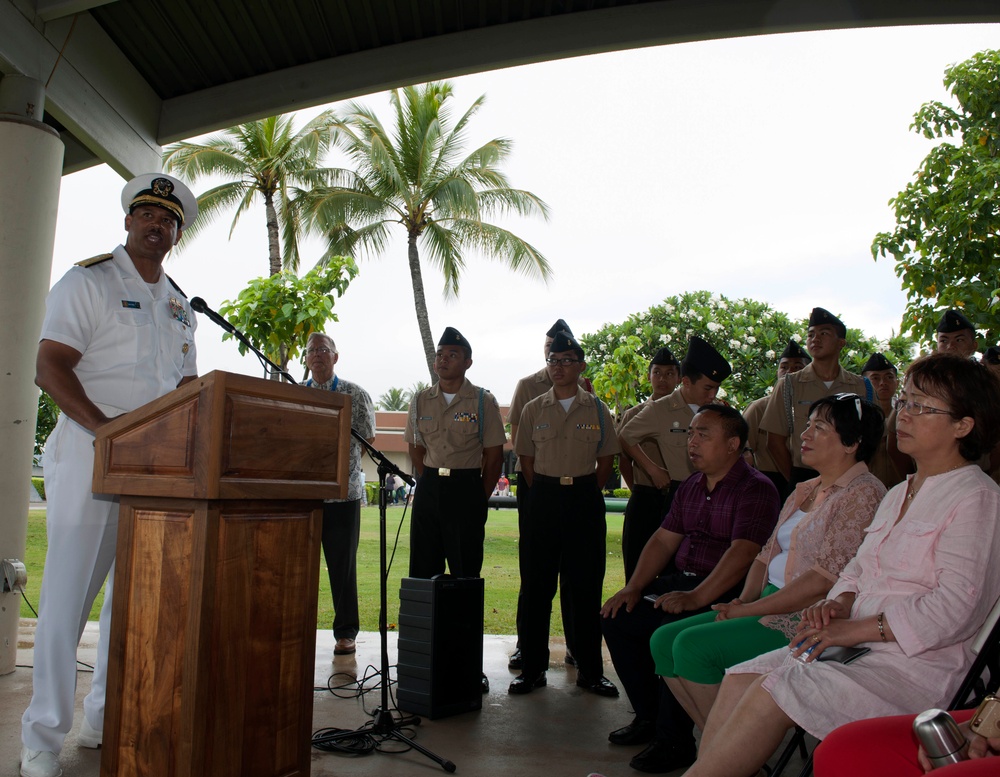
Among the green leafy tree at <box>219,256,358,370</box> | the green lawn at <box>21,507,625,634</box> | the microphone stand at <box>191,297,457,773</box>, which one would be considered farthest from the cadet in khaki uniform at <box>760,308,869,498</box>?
the green leafy tree at <box>219,256,358,370</box>

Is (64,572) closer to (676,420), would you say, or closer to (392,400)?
(676,420)

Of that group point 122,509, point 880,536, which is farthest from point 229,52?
point 880,536

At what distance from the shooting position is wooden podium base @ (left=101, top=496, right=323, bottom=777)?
7.16 ft

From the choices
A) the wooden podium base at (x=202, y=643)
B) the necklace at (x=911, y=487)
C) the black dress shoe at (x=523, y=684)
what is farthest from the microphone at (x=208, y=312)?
the black dress shoe at (x=523, y=684)

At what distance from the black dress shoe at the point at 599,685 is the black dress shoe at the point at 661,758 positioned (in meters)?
1.20

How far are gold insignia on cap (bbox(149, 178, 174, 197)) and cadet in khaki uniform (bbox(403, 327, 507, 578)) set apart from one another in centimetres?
201

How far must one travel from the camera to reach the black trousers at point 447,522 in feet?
16.6

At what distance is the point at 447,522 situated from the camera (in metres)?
5.07

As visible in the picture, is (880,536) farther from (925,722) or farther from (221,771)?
(221,771)

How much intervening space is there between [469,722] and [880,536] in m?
2.33

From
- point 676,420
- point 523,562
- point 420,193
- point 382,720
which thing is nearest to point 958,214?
point 676,420

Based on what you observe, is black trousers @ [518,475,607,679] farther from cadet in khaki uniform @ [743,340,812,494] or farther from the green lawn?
cadet in khaki uniform @ [743,340,812,494]

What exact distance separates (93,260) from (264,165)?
62.4 ft

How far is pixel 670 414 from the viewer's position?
5281 mm
